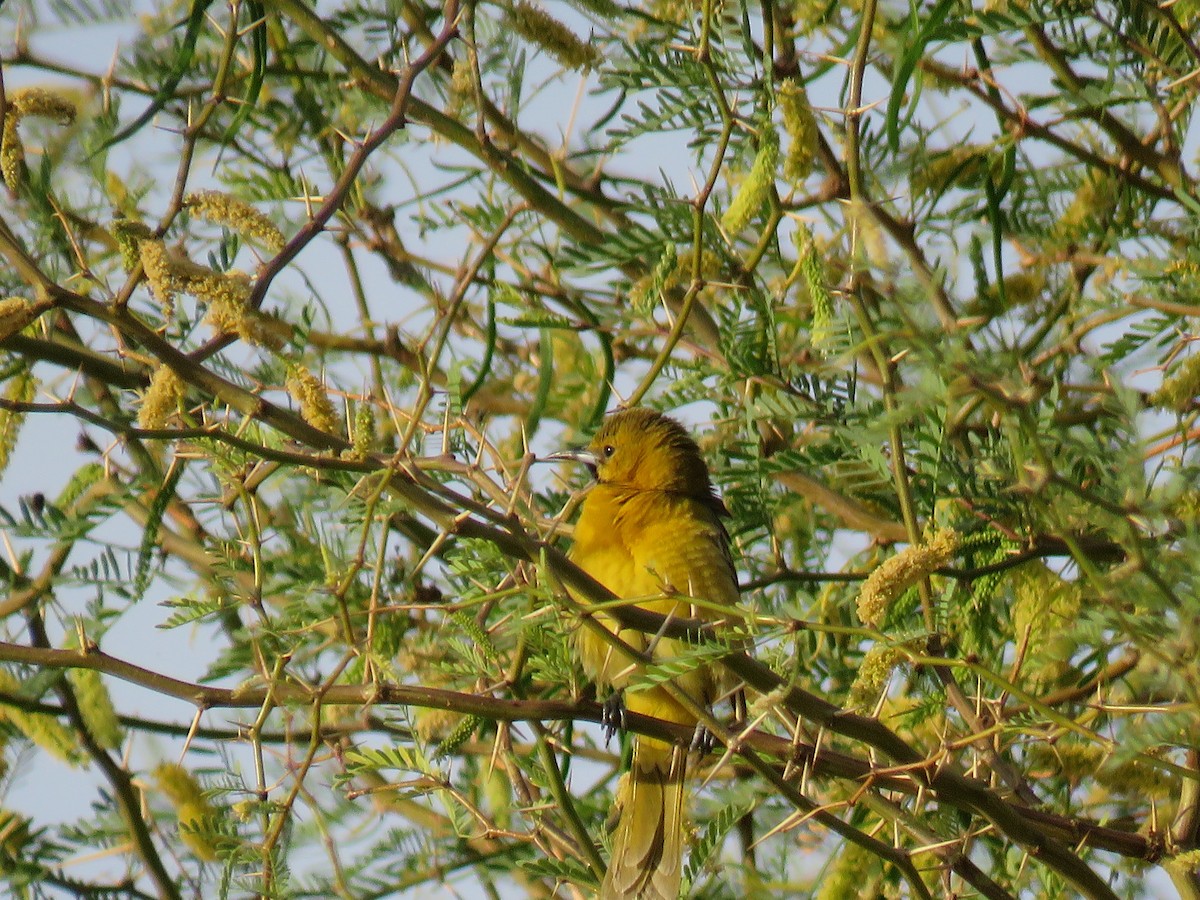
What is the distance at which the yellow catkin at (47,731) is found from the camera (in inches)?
130

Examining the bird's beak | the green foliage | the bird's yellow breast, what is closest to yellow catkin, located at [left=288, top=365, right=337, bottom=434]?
the green foliage

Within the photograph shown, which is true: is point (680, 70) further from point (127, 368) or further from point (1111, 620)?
point (1111, 620)

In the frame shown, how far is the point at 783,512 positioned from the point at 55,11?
2.16 meters

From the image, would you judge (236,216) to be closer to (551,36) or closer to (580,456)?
(551,36)

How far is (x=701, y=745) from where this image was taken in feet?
11.4

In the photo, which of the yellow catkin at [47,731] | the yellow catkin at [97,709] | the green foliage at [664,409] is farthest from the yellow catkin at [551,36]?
the yellow catkin at [47,731]

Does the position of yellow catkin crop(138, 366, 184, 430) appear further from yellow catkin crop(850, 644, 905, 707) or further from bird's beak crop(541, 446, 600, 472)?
bird's beak crop(541, 446, 600, 472)

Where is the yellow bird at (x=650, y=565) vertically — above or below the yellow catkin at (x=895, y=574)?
above

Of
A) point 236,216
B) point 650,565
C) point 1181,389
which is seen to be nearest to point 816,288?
point 1181,389

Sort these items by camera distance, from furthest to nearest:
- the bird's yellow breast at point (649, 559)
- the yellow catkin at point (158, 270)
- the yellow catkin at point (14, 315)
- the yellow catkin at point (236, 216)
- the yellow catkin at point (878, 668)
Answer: the bird's yellow breast at point (649, 559)
the yellow catkin at point (878, 668)
the yellow catkin at point (236, 216)
the yellow catkin at point (158, 270)
the yellow catkin at point (14, 315)

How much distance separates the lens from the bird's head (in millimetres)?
4238

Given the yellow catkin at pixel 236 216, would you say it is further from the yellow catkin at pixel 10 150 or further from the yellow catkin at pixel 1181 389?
the yellow catkin at pixel 1181 389

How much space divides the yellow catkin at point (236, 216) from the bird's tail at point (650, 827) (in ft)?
5.03

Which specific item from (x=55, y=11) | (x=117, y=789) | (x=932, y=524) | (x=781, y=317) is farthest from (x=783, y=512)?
(x=55, y=11)
